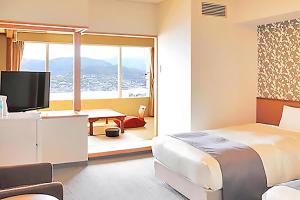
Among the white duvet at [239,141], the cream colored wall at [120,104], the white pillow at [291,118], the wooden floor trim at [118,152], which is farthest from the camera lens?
the cream colored wall at [120,104]

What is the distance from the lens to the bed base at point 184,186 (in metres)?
2.88

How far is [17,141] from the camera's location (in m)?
3.62

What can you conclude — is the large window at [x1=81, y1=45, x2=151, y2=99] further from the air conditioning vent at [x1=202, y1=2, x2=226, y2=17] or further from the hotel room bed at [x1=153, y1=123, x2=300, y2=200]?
the hotel room bed at [x1=153, y1=123, x2=300, y2=200]

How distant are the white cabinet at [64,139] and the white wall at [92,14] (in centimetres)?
150

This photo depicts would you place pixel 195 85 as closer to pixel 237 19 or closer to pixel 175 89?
pixel 175 89

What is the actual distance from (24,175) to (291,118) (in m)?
3.73

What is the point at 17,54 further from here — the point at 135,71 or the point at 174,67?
the point at 135,71

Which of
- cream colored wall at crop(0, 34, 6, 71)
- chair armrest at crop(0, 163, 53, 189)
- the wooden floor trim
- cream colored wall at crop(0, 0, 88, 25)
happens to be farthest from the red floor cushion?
chair armrest at crop(0, 163, 53, 189)

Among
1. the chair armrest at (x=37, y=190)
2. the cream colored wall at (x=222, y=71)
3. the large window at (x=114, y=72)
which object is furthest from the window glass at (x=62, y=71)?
the large window at (x=114, y=72)

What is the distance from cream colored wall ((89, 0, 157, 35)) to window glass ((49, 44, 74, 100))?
0.69 m

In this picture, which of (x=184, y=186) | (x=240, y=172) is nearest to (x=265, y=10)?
(x=240, y=172)

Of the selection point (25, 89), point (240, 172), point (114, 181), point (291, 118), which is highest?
point (25, 89)

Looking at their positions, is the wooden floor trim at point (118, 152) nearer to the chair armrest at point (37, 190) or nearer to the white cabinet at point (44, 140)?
the white cabinet at point (44, 140)

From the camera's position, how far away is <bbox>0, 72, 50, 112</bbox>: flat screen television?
3.98 metres
